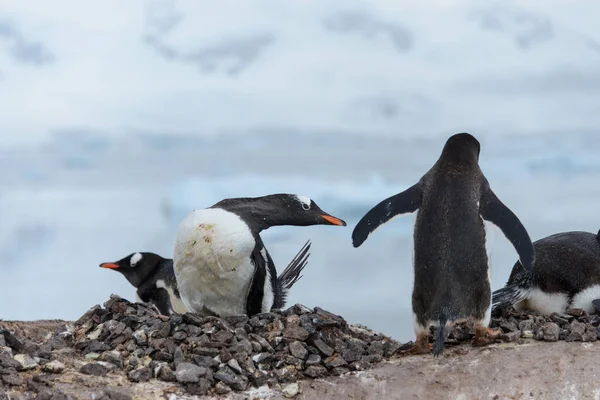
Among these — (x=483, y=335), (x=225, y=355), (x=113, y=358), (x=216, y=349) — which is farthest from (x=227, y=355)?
(x=483, y=335)

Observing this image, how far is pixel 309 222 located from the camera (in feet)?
25.2

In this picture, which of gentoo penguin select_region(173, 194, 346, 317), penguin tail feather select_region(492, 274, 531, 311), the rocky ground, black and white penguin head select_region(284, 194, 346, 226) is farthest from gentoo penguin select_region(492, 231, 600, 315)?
gentoo penguin select_region(173, 194, 346, 317)

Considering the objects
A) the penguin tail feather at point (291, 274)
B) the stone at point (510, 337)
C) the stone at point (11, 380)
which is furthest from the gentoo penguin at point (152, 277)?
the stone at point (510, 337)

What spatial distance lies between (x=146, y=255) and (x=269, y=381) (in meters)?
4.98

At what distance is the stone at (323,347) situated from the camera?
262 inches

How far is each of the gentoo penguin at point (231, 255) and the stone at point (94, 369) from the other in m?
1.16

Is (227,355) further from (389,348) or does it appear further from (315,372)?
(389,348)

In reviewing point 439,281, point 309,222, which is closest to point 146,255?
point 309,222

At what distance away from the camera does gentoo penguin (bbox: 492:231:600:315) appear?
25.7 ft

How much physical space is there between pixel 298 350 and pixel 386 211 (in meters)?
1.31

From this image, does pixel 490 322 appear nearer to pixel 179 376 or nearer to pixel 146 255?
pixel 179 376

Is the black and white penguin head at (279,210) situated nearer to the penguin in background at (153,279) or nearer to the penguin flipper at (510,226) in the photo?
the penguin flipper at (510,226)

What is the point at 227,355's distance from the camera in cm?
641

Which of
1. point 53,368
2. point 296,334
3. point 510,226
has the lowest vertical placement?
point 53,368
